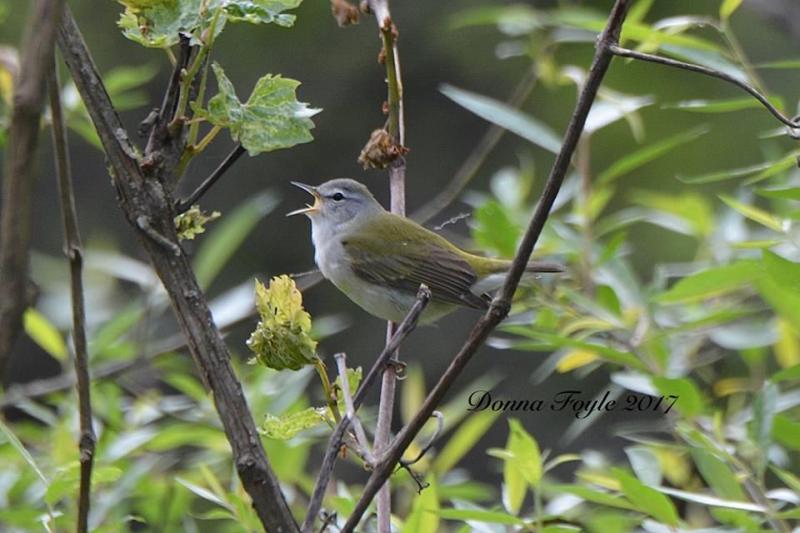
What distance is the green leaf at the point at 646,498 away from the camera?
1.37 m

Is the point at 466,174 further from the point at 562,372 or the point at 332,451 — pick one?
the point at 332,451

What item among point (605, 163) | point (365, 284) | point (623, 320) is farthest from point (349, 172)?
point (623, 320)

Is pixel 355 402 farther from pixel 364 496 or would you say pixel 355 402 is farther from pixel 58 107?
pixel 58 107

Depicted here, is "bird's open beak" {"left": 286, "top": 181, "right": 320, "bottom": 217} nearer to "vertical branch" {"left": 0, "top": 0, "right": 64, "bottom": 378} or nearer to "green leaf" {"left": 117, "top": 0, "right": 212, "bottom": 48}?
"green leaf" {"left": 117, "top": 0, "right": 212, "bottom": 48}

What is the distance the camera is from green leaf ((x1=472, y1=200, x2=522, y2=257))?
7.27ft

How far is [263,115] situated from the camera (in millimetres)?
1097

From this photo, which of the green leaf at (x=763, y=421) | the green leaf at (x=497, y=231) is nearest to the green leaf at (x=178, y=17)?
the green leaf at (x=763, y=421)

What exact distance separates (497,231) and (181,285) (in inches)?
53.2

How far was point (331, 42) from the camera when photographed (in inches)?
279

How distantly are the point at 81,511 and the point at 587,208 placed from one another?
1.72 meters

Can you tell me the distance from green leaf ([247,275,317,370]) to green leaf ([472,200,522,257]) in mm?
1147

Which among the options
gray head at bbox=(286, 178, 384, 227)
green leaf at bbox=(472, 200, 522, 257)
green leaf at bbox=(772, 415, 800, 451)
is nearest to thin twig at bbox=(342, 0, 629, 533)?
green leaf at bbox=(772, 415, 800, 451)

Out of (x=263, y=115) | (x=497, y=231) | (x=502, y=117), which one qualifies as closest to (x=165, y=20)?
(x=263, y=115)

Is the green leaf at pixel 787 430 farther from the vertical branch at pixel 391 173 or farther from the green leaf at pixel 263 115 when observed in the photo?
the green leaf at pixel 263 115
